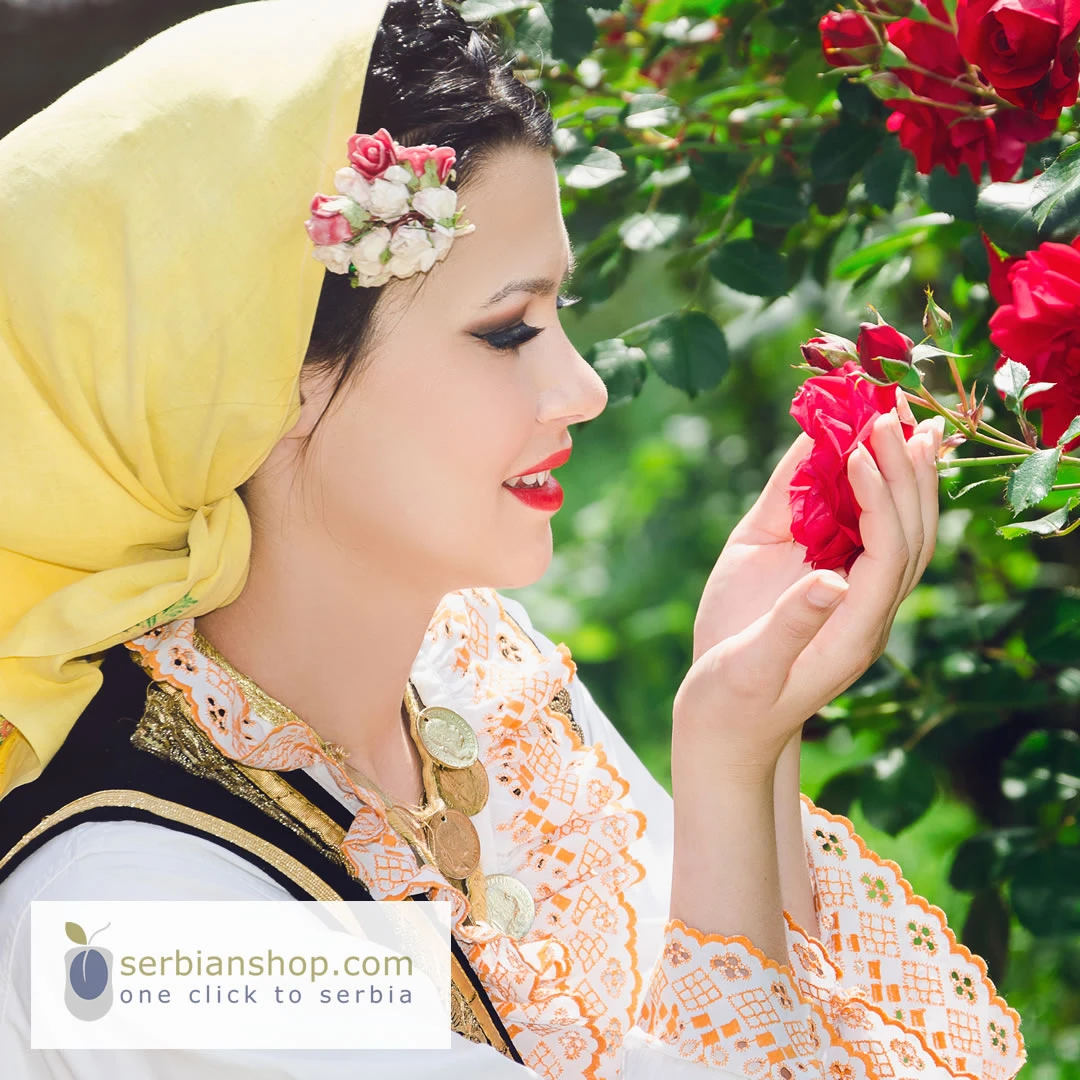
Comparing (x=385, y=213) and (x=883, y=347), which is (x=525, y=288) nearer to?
(x=385, y=213)

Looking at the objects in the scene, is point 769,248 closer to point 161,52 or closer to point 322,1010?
point 161,52

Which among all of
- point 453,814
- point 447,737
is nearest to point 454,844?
point 453,814

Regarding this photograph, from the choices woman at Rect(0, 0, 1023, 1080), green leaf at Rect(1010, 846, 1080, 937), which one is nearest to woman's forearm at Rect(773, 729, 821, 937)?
woman at Rect(0, 0, 1023, 1080)

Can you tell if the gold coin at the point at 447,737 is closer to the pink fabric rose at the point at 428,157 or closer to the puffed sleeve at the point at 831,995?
the puffed sleeve at the point at 831,995

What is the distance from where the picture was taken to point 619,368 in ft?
5.45

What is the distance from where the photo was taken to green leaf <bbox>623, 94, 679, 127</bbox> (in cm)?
165

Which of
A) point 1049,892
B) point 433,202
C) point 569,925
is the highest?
point 433,202

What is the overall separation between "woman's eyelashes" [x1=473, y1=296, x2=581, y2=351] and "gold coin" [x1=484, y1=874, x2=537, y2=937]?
0.64 metres

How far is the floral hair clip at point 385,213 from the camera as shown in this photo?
1.24 meters

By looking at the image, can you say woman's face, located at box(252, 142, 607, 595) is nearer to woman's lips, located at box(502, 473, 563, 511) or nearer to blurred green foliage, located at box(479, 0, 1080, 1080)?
woman's lips, located at box(502, 473, 563, 511)

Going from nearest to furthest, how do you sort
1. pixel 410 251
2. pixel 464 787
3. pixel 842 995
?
pixel 410 251 < pixel 842 995 < pixel 464 787

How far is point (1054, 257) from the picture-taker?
1.11m

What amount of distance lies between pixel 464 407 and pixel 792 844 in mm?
625

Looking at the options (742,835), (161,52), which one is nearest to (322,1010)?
(742,835)
